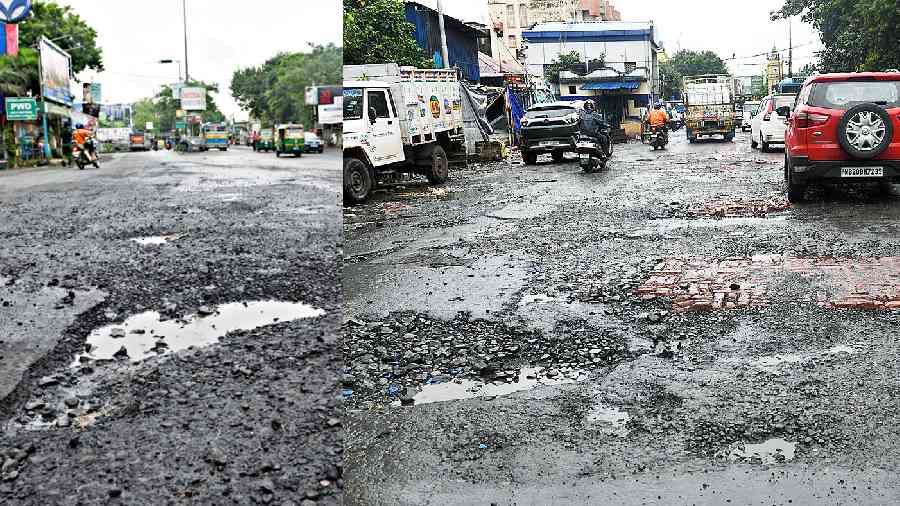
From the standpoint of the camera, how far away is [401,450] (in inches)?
96.4

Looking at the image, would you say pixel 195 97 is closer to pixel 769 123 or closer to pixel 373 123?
pixel 769 123

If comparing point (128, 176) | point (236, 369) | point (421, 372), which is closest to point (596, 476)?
point (421, 372)

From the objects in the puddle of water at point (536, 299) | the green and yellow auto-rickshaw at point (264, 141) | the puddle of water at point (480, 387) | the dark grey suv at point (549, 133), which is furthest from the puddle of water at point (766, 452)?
the green and yellow auto-rickshaw at point (264, 141)

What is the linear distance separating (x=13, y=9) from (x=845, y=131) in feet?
23.4

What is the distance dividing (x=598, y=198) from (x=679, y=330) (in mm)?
5687

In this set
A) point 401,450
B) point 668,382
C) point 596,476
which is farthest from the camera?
point 668,382

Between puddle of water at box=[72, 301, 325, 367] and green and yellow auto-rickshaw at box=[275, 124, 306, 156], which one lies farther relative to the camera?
green and yellow auto-rickshaw at box=[275, 124, 306, 156]

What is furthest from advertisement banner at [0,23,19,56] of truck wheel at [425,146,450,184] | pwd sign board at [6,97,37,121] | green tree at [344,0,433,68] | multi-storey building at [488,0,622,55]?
multi-storey building at [488,0,622,55]

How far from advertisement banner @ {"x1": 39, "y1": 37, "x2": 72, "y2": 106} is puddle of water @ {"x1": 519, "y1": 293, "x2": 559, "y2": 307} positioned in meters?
10.4

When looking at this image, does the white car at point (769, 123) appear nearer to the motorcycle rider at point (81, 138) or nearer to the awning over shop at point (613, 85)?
the motorcycle rider at point (81, 138)

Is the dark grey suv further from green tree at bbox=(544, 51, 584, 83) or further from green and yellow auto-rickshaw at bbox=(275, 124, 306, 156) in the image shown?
green tree at bbox=(544, 51, 584, 83)

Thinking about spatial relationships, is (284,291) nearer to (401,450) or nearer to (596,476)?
(401,450)

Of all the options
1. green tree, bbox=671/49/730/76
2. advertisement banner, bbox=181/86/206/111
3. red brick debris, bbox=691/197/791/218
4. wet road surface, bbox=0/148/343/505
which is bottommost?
wet road surface, bbox=0/148/343/505

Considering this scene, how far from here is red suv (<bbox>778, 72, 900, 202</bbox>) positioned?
7.32 meters
